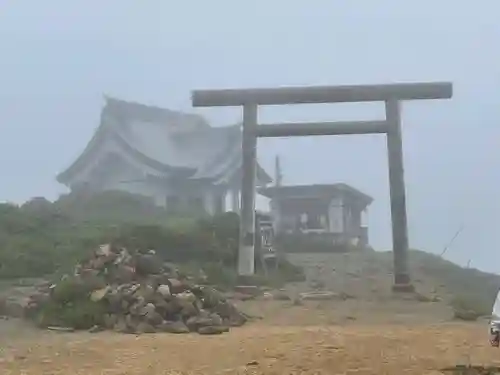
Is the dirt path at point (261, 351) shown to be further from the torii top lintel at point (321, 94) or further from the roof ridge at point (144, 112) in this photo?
the roof ridge at point (144, 112)

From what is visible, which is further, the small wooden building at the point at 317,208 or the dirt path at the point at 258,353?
the small wooden building at the point at 317,208

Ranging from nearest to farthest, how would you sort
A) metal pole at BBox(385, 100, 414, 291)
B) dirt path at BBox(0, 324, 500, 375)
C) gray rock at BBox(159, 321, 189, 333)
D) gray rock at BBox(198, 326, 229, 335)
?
1. dirt path at BBox(0, 324, 500, 375)
2. gray rock at BBox(198, 326, 229, 335)
3. gray rock at BBox(159, 321, 189, 333)
4. metal pole at BBox(385, 100, 414, 291)

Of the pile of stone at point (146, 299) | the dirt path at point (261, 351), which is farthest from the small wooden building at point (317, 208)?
the dirt path at point (261, 351)

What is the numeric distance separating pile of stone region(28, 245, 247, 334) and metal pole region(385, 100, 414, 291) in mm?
3163

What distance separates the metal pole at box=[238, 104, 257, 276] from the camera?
11.1 meters

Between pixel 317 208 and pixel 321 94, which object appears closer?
pixel 321 94

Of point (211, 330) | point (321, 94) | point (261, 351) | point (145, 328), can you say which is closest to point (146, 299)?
point (145, 328)

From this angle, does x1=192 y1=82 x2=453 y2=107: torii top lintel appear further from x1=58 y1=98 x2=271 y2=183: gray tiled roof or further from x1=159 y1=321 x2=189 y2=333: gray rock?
x1=58 y1=98 x2=271 y2=183: gray tiled roof

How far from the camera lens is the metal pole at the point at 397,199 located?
10977mm

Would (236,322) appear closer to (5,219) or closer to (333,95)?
(333,95)

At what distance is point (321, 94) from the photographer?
1130 centimetres

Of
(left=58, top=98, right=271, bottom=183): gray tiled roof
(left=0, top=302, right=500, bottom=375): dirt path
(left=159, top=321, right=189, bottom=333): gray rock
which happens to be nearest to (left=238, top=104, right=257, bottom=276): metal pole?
(left=0, top=302, right=500, bottom=375): dirt path

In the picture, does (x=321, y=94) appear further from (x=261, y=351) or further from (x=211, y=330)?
(x=261, y=351)

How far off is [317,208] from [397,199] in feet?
31.7
